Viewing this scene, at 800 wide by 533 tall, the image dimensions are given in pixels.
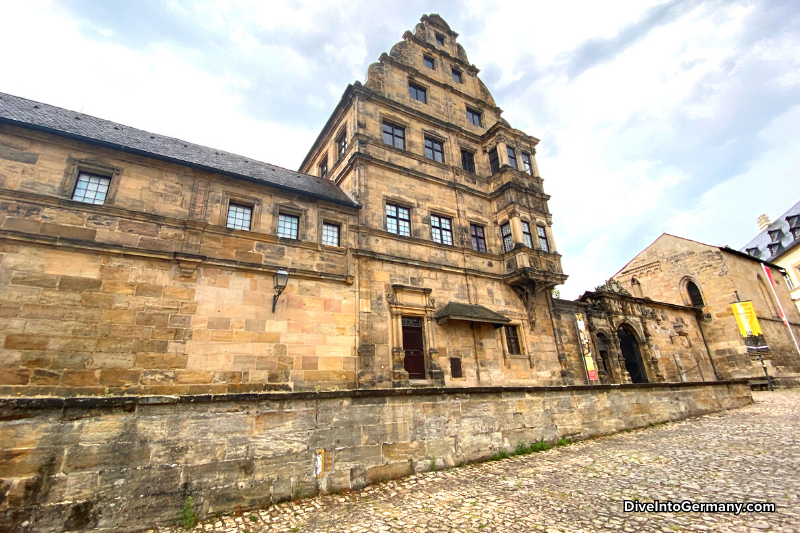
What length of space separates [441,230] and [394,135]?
212 inches

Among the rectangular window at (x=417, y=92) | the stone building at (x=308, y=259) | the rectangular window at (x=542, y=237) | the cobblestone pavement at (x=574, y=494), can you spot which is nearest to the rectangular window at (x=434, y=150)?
the stone building at (x=308, y=259)

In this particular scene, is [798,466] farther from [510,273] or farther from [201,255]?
[201,255]

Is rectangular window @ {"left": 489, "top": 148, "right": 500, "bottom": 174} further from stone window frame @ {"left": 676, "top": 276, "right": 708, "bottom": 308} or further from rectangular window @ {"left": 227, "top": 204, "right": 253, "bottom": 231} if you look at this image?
stone window frame @ {"left": 676, "top": 276, "right": 708, "bottom": 308}

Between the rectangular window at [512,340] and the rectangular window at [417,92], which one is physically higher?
the rectangular window at [417,92]

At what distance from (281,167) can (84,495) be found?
1426cm

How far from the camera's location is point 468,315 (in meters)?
14.8

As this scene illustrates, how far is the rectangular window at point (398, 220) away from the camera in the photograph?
15.9 meters

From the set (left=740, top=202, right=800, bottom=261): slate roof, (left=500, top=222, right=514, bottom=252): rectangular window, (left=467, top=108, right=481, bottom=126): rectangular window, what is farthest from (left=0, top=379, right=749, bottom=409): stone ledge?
(left=740, top=202, right=800, bottom=261): slate roof

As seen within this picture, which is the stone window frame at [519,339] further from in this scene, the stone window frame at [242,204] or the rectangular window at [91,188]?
the rectangular window at [91,188]

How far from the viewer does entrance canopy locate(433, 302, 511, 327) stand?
48.1 ft

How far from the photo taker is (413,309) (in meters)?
14.6

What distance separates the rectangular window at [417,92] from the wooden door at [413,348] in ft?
40.8

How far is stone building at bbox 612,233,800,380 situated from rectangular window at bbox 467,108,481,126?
20.2m

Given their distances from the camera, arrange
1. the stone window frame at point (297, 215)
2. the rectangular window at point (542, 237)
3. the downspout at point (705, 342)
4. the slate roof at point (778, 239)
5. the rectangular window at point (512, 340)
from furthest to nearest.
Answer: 1. the slate roof at point (778, 239)
2. the downspout at point (705, 342)
3. the rectangular window at point (542, 237)
4. the rectangular window at point (512, 340)
5. the stone window frame at point (297, 215)
